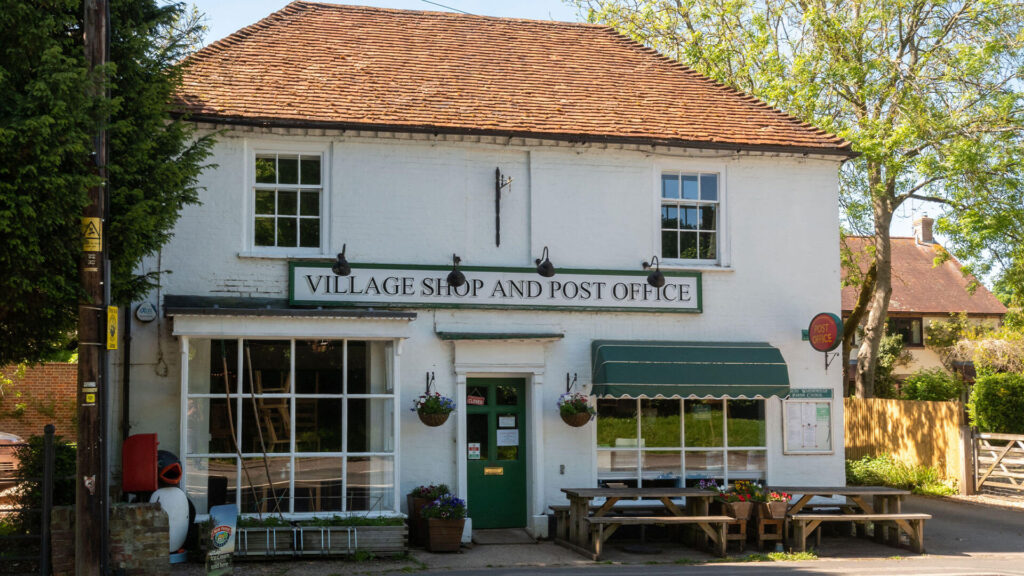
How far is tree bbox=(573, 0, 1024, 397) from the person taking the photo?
2062cm

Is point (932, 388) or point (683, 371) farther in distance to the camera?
point (932, 388)

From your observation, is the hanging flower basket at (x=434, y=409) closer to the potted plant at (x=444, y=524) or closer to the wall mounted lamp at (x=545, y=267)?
the potted plant at (x=444, y=524)

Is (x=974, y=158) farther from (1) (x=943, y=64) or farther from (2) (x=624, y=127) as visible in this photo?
(2) (x=624, y=127)

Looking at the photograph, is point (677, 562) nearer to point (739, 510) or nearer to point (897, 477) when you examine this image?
point (739, 510)

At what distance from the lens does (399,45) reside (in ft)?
56.3

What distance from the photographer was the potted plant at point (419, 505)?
1314 cm

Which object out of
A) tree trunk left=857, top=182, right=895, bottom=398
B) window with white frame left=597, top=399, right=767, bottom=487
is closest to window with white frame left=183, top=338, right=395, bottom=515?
window with white frame left=597, top=399, right=767, bottom=487

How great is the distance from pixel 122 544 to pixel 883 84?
60.2 ft

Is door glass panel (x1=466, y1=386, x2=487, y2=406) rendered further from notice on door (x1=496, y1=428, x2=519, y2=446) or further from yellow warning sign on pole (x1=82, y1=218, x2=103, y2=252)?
yellow warning sign on pole (x1=82, y1=218, x2=103, y2=252)

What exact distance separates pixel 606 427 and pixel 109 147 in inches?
312

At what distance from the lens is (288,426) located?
13031mm

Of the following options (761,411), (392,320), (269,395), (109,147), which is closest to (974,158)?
(761,411)

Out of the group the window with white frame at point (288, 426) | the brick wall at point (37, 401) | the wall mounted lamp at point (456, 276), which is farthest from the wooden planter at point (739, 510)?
the brick wall at point (37, 401)

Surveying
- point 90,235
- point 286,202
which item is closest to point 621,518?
point 286,202
